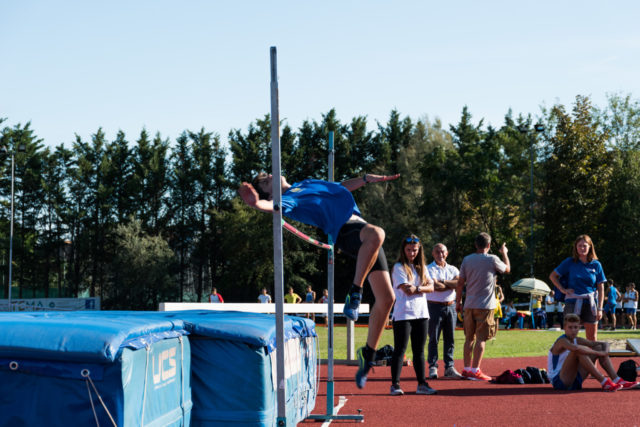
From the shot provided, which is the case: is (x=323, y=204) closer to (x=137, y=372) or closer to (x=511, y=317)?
(x=137, y=372)

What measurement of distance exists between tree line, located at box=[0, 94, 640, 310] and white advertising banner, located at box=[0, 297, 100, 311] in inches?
382

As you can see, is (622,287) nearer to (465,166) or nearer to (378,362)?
(465,166)

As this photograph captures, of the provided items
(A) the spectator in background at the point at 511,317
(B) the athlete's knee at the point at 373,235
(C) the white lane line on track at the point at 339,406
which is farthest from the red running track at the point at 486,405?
(A) the spectator in background at the point at 511,317

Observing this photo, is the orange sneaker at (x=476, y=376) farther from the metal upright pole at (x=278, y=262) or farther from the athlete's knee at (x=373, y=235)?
the metal upright pole at (x=278, y=262)

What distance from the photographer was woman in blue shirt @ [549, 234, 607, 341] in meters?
9.45

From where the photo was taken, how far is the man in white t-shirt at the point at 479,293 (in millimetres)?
9617

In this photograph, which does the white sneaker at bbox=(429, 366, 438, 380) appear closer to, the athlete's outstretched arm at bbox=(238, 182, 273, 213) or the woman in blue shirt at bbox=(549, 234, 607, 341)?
the woman in blue shirt at bbox=(549, 234, 607, 341)

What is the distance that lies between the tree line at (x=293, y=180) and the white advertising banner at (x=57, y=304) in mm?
9708

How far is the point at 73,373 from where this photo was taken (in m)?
3.75

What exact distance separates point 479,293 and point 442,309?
69 centimetres

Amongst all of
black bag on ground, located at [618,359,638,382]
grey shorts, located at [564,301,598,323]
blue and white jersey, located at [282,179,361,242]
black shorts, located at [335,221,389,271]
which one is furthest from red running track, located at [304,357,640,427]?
blue and white jersey, located at [282,179,361,242]

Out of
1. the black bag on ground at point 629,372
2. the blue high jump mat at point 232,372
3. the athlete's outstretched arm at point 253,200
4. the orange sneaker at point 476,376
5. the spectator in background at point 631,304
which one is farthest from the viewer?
the spectator in background at point 631,304

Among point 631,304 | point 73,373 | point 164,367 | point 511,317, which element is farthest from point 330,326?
point 511,317

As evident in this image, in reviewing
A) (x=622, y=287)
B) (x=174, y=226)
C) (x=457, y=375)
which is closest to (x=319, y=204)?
(x=457, y=375)
